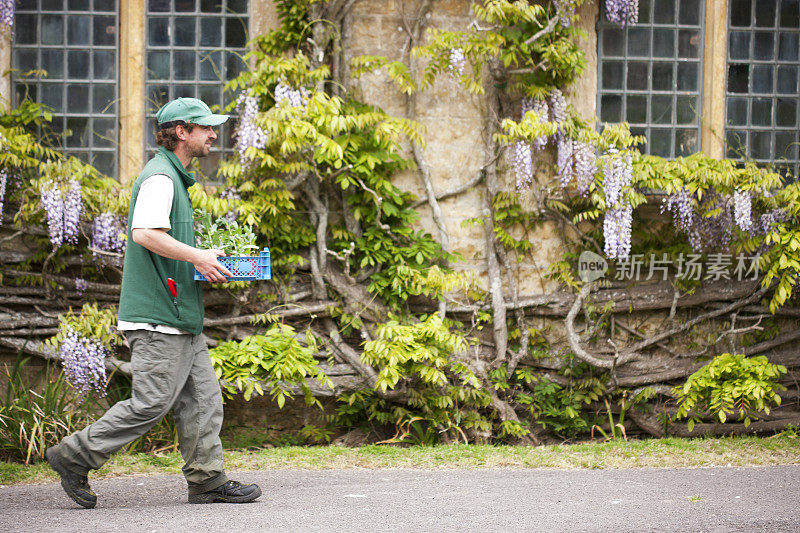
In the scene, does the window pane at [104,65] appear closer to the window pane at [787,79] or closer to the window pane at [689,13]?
the window pane at [689,13]

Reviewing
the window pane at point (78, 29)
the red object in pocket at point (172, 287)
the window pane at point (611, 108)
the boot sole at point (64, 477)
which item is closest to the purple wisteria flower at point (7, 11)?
the window pane at point (78, 29)

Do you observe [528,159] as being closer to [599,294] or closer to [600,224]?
[600,224]

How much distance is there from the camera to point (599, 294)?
6.81 meters

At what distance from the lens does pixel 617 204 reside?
638 centimetres

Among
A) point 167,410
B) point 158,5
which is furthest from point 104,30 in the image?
point 167,410

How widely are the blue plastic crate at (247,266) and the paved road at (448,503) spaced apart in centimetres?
112

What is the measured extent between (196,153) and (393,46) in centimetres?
293

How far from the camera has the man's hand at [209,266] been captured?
373cm

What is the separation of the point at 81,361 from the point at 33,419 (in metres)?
0.54

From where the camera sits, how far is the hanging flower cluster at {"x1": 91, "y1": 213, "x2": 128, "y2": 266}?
603cm

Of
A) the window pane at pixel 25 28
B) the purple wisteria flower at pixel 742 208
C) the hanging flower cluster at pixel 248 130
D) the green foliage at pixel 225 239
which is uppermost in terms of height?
Answer: the window pane at pixel 25 28

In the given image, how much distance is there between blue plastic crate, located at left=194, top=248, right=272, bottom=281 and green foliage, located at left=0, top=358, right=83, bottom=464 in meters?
2.23

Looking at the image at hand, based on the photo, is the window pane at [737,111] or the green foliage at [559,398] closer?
the green foliage at [559,398]

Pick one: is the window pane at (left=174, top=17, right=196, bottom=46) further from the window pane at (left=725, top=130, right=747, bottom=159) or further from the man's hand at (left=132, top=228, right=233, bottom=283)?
the window pane at (left=725, top=130, right=747, bottom=159)
